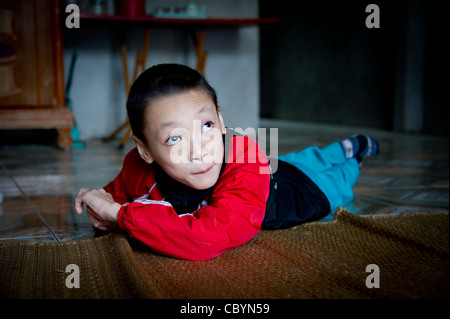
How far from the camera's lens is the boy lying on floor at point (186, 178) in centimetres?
94

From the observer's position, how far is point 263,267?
36.8 inches

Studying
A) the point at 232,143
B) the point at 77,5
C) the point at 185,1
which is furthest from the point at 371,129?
the point at 232,143

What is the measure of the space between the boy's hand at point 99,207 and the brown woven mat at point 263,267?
0.05 meters

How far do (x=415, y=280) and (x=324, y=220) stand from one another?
1.66 ft

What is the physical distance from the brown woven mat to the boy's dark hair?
0.29 meters

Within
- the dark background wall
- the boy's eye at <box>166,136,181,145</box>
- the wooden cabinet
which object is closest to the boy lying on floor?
the boy's eye at <box>166,136,181,145</box>

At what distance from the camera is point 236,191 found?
0.99 m

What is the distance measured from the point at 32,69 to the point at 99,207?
2.52m

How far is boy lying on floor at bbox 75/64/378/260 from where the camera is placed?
3.08ft

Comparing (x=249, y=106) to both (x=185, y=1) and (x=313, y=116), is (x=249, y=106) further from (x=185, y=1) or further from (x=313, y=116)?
(x=313, y=116)
